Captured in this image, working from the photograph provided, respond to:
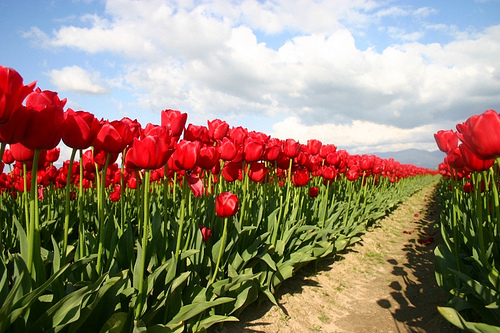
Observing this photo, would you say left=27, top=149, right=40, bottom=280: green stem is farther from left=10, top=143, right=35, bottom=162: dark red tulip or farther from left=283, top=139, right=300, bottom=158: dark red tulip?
left=283, top=139, right=300, bottom=158: dark red tulip

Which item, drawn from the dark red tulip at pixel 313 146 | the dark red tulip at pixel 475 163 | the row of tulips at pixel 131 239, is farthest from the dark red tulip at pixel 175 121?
the dark red tulip at pixel 313 146

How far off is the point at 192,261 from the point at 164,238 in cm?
29

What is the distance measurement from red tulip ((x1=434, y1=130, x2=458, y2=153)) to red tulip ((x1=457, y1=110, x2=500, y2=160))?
1241mm

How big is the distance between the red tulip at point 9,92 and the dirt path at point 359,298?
7.66 ft

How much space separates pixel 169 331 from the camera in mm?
1926

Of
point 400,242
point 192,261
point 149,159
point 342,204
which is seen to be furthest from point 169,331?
point 400,242

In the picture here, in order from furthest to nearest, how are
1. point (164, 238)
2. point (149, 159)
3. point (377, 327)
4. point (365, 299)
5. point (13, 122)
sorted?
point (365, 299) → point (377, 327) → point (164, 238) → point (149, 159) → point (13, 122)

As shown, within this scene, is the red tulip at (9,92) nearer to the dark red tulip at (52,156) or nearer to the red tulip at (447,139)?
the dark red tulip at (52,156)

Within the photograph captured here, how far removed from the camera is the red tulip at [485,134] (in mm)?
1725

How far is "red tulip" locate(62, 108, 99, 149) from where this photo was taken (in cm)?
159

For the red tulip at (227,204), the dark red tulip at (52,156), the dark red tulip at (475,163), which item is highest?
the dark red tulip at (475,163)

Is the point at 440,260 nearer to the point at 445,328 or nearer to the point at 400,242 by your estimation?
the point at 445,328

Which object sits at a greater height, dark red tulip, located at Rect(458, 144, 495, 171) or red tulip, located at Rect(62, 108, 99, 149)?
red tulip, located at Rect(62, 108, 99, 149)

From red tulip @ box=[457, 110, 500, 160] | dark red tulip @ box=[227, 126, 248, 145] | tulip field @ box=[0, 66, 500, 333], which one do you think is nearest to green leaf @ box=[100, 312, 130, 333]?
tulip field @ box=[0, 66, 500, 333]
